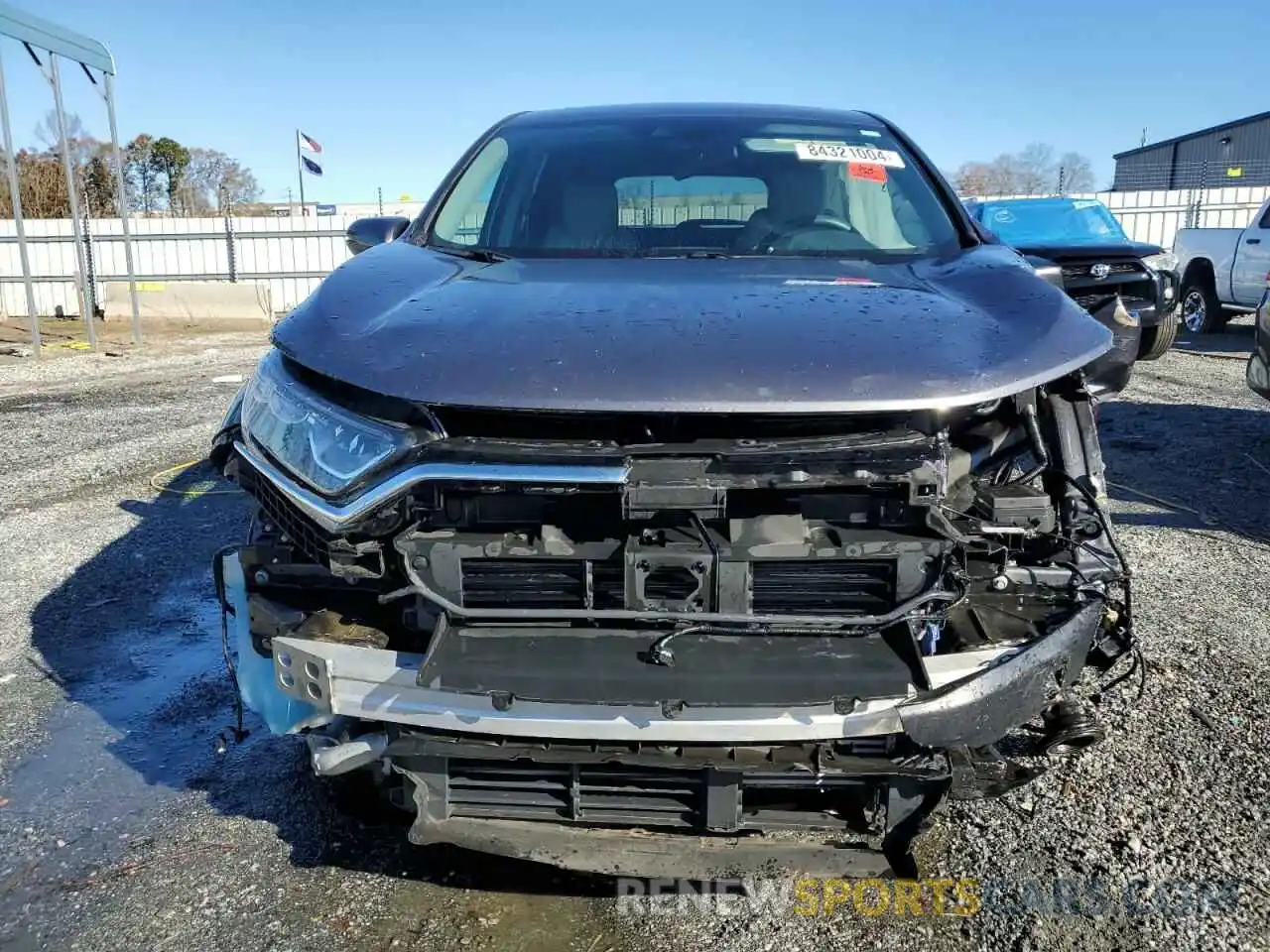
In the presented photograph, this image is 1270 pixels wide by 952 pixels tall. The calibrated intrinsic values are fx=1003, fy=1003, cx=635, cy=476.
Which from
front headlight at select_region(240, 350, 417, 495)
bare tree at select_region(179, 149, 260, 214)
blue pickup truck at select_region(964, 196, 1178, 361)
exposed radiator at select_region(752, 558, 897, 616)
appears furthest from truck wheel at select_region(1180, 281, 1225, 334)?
bare tree at select_region(179, 149, 260, 214)

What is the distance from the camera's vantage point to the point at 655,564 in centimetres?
185

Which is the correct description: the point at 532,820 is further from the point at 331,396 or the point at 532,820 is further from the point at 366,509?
the point at 331,396

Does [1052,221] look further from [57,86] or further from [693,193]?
Answer: [57,86]

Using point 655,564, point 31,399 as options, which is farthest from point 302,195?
point 655,564

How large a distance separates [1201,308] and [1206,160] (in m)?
30.2

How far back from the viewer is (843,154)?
10.8 feet

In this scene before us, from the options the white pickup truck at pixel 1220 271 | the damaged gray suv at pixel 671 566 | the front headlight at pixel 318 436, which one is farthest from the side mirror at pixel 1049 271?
the white pickup truck at pixel 1220 271

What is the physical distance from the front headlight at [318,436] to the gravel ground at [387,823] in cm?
90

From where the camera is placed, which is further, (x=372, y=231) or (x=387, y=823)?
(x=372, y=231)

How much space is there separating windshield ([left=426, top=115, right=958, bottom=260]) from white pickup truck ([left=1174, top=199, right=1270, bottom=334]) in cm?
1070

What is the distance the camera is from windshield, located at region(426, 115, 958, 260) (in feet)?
9.74

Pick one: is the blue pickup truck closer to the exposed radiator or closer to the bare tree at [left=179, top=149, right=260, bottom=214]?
the exposed radiator

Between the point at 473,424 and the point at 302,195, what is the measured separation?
26.1 meters

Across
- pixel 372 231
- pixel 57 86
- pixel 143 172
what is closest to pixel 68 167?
pixel 57 86
